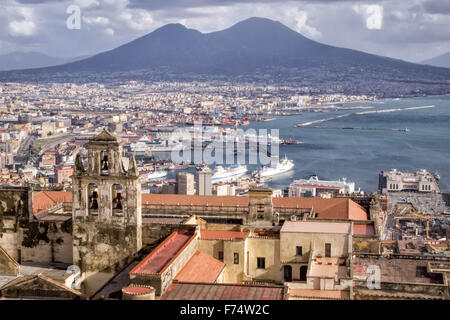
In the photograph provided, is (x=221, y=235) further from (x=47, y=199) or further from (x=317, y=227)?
(x=47, y=199)

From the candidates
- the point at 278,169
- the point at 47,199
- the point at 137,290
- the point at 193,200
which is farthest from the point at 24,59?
the point at 278,169

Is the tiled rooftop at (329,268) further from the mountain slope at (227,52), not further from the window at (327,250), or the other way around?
the mountain slope at (227,52)

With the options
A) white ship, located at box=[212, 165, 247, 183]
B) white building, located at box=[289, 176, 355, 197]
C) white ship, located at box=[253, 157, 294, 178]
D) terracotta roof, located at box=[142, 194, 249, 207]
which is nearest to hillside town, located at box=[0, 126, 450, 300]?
terracotta roof, located at box=[142, 194, 249, 207]

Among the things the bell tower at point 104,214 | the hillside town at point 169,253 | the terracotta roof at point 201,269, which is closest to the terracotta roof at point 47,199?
the hillside town at point 169,253
